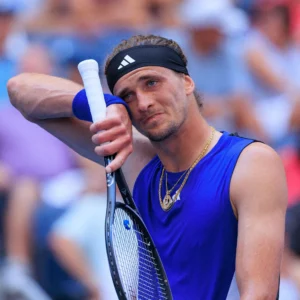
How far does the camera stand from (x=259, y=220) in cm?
284

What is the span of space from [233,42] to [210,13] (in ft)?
0.96

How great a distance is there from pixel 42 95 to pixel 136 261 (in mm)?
991

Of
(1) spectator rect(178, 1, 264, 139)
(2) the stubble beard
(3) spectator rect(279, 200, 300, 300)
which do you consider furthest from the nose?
(1) spectator rect(178, 1, 264, 139)

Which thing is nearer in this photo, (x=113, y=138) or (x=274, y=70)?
(x=113, y=138)

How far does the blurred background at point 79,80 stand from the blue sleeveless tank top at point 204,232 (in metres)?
2.08

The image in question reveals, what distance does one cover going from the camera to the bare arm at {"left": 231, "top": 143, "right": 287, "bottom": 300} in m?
2.78

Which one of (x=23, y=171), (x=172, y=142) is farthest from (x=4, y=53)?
(x=172, y=142)

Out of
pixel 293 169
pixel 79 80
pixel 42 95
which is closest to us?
pixel 42 95

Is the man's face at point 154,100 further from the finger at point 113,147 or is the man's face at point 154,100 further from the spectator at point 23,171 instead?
the spectator at point 23,171

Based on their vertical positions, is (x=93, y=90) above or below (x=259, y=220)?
above

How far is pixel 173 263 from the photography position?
10.3ft

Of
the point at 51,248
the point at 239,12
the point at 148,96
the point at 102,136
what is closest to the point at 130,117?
the point at 148,96

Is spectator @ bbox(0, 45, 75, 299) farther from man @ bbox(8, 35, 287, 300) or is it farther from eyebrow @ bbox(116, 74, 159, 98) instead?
eyebrow @ bbox(116, 74, 159, 98)

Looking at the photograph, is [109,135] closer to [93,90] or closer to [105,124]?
[105,124]
